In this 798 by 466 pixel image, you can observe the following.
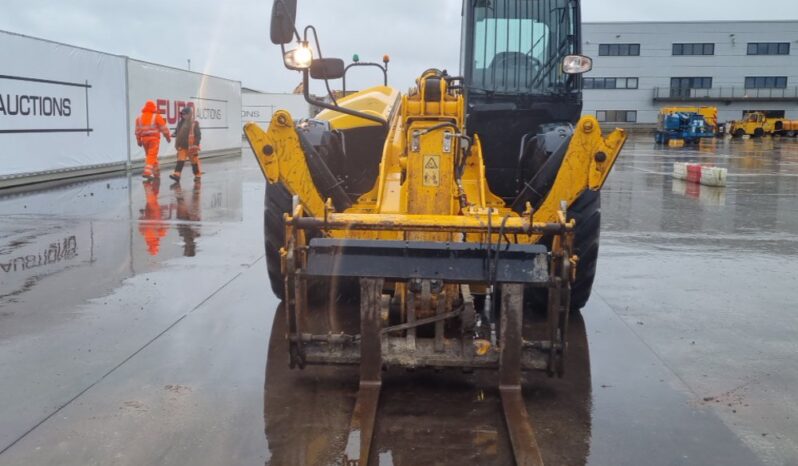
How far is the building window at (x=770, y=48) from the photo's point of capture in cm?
6338

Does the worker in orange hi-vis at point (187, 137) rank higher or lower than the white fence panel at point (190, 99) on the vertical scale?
lower

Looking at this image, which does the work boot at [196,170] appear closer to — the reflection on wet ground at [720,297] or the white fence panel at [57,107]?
the white fence panel at [57,107]

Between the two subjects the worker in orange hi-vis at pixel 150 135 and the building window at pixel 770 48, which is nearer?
the worker in orange hi-vis at pixel 150 135

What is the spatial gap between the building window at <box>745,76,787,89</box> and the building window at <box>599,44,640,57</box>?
10.2 meters

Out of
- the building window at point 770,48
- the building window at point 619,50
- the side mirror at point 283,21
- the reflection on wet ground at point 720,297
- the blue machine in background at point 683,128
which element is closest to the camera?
the side mirror at point 283,21

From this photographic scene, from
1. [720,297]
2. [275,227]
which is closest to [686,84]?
[720,297]

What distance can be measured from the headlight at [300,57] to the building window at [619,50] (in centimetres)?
6402

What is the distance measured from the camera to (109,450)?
11.3 ft

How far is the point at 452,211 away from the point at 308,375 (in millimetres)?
1380

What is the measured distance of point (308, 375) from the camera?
446 centimetres

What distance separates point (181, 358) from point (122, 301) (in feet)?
5.37

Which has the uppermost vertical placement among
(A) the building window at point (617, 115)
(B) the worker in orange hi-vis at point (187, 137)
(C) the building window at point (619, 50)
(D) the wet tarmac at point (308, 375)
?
(C) the building window at point (619, 50)

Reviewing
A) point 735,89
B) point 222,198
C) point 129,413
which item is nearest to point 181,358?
point 129,413

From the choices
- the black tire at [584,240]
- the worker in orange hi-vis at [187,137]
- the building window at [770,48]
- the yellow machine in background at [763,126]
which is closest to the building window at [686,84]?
the building window at [770,48]
